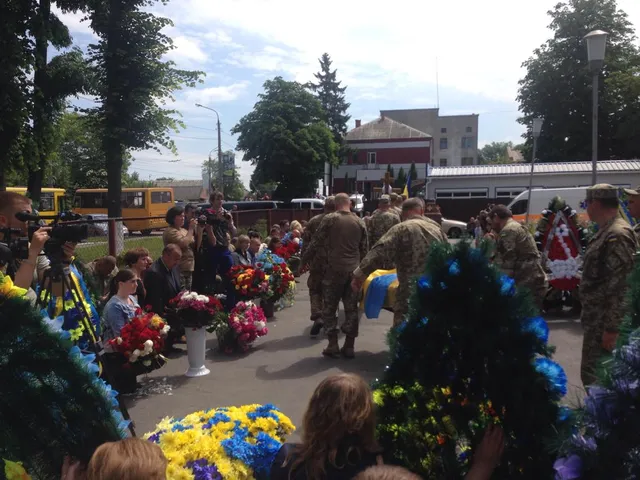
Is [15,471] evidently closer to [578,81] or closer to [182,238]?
[182,238]

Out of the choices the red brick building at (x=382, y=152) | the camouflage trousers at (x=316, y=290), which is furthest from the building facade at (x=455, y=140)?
the camouflage trousers at (x=316, y=290)

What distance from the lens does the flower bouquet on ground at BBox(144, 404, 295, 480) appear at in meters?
2.50

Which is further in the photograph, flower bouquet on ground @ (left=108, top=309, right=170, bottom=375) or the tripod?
flower bouquet on ground @ (left=108, top=309, right=170, bottom=375)

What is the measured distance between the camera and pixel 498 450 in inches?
84.0

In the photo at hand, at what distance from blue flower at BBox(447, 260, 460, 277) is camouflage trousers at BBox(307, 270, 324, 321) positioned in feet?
18.2

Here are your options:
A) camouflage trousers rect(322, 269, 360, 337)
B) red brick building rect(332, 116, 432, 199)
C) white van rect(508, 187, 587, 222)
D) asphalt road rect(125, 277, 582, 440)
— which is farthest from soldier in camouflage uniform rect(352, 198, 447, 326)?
red brick building rect(332, 116, 432, 199)

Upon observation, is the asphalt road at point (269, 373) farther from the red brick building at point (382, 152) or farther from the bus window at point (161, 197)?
the red brick building at point (382, 152)

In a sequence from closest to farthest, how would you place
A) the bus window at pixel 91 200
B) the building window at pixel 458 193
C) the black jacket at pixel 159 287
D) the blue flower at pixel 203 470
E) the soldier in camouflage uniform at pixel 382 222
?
the blue flower at pixel 203 470 → the black jacket at pixel 159 287 → the soldier in camouflage uniform at pixel 382 222 → the building window at pixel 458 193 → the bus window at pixel 91 200

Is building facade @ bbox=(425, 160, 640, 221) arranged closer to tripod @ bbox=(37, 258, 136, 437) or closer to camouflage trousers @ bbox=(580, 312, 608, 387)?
camouflage trousers @ bbox=(580, 312, 608, 387)

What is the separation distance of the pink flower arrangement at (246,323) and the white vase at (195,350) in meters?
0.80

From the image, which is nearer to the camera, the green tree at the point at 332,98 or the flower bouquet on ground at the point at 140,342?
the flower bouquet on ground at the point at 140,342

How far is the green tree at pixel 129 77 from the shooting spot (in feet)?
56.2

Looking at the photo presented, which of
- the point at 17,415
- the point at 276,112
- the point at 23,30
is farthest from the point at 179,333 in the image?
the point at 276,112

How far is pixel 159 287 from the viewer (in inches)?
248
